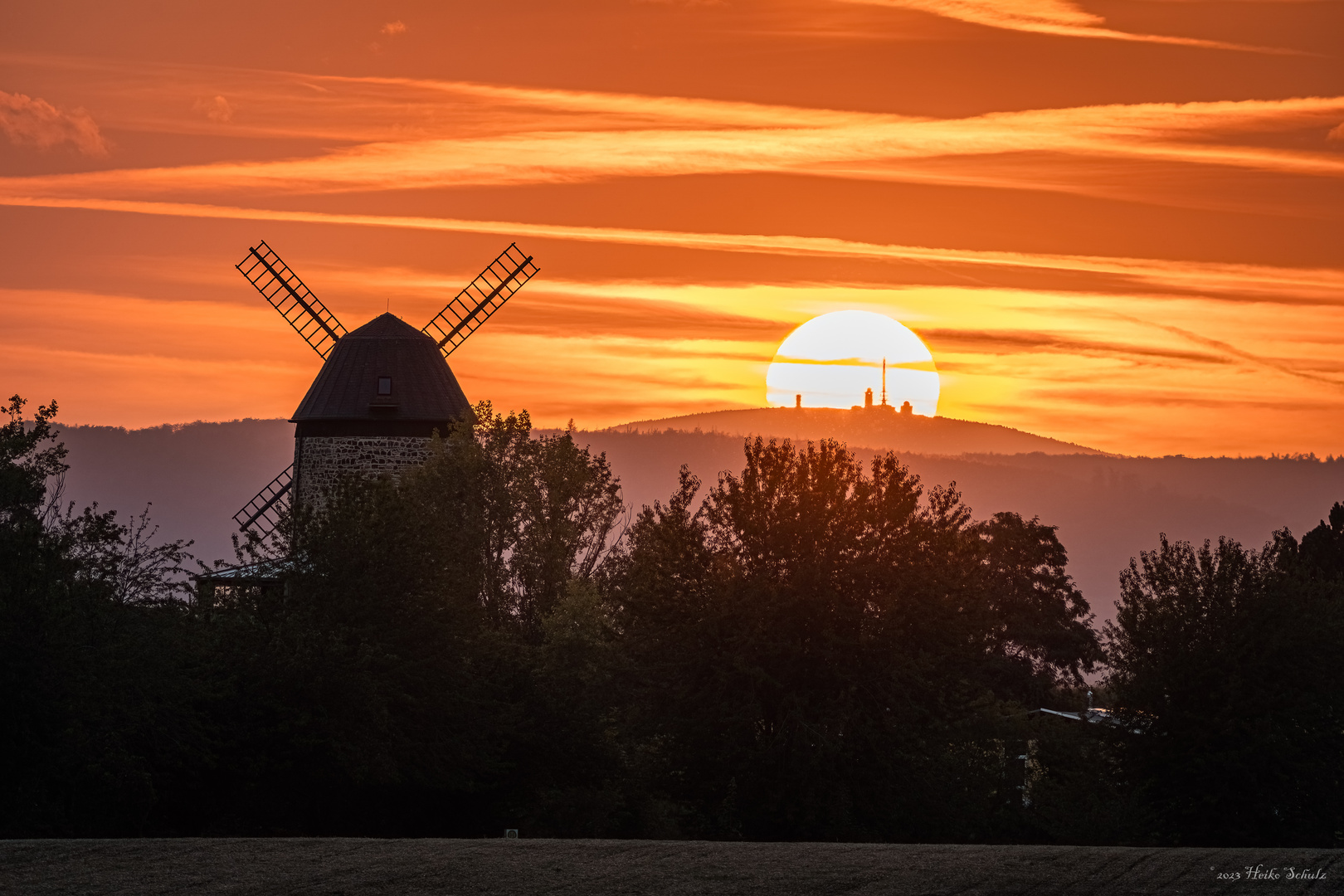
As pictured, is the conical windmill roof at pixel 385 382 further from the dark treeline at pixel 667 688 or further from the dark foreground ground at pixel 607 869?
the dark foreground ground at pixel 607 869

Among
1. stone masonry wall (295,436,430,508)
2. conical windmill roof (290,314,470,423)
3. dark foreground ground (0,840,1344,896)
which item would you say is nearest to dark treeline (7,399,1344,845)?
dark foreground ground (0,840,1344,896)

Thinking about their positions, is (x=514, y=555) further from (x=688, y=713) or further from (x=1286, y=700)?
(x=1286, y=700)

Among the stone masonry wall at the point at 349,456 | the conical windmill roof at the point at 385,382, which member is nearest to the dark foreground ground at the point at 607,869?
the stone masonry wall at the point at 349,456

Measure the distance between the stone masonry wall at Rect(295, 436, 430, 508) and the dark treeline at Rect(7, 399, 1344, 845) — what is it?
34.1 feet

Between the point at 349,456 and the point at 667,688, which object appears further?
the point at 349,456

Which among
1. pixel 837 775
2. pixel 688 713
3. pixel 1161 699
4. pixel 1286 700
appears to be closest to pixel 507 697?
pixel 688 713

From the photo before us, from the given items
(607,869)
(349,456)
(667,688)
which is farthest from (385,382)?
(607,869)

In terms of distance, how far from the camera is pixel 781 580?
138 feet

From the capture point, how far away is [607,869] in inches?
1033

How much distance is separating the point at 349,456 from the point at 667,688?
69.8 ft

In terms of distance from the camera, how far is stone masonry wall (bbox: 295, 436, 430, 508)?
191 ft

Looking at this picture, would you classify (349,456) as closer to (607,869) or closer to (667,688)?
(667,688)

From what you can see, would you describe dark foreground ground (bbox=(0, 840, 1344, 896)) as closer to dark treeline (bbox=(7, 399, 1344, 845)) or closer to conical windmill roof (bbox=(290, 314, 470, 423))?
dark treeline (bbox=(7, 399, 1344, 845))

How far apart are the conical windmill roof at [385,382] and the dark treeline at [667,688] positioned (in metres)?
11.3
